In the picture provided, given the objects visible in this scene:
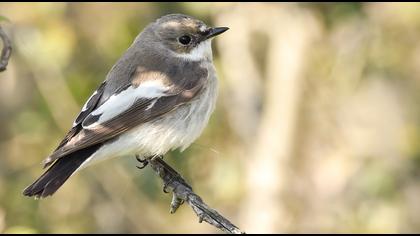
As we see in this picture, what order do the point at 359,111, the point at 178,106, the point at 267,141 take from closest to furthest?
the point at 178,106, the point at 267,141, the point at 359,111

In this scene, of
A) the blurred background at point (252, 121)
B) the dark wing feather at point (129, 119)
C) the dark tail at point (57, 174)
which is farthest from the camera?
the blurred background at point (252, 121)

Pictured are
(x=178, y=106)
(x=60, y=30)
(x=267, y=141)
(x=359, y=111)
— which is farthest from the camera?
(x=359, y=111)

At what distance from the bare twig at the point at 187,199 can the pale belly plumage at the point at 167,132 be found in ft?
0.37

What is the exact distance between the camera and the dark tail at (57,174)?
424 centimetres

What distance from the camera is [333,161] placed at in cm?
717

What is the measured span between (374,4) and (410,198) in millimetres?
1613

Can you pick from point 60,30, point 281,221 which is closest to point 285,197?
point 281,221

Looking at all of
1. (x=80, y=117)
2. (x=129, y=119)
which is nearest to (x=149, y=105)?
(x=129, y=119)

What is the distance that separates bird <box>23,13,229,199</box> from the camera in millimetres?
4473

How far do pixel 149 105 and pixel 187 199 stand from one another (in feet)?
2.46

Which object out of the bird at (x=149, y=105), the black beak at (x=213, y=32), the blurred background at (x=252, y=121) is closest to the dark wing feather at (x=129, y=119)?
the bird at (x=149, y=105)

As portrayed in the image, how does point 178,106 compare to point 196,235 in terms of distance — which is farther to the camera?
point 196,235

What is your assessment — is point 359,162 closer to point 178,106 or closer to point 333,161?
point 333,161

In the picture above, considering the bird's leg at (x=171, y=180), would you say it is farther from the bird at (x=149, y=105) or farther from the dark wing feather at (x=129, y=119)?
the dark wing feather at (x=129, y=119)
